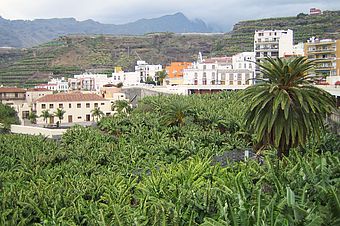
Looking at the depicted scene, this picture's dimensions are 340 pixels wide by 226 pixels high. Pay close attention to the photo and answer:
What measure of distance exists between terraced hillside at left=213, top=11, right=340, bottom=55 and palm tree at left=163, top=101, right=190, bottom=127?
6331 cm

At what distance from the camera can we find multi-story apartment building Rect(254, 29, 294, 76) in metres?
57.8

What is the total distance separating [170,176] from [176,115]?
15.2 meters

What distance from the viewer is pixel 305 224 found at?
698cm

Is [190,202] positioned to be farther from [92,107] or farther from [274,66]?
[92,107]

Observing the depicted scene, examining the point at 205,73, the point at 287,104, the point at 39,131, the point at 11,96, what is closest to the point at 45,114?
the point at 11,96

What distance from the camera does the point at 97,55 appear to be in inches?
4550

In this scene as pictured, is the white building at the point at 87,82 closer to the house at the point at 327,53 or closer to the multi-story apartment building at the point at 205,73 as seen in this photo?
the multi-story apartment building at the point at 205,73

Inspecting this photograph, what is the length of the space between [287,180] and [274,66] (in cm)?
367

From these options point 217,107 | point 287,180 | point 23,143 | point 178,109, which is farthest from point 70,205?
point 217,107

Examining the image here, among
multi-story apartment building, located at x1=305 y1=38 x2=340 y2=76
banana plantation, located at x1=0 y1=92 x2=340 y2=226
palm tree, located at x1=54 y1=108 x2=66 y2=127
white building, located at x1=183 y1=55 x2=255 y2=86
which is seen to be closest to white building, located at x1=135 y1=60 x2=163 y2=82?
white building, located at x1=183 y1=55 x2=255 y2=86

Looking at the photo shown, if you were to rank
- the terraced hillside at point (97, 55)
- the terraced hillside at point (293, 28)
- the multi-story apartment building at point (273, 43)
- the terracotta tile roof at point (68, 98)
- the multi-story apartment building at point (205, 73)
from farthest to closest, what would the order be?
1. the terraced hillside at point (97, 55)
2. the terraced hillside at point (293, 28)
3. the multi-story apartment building at point (205, 73)
4. the multi-story apartment building at point (273, 43)
5. the terracotta tile roof at point (68, 98)

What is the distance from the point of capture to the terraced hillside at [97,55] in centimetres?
9881

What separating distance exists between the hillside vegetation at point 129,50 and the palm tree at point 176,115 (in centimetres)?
6392

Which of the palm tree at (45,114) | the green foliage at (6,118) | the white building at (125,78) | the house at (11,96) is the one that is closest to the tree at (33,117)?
the palm tree at (45,114)
